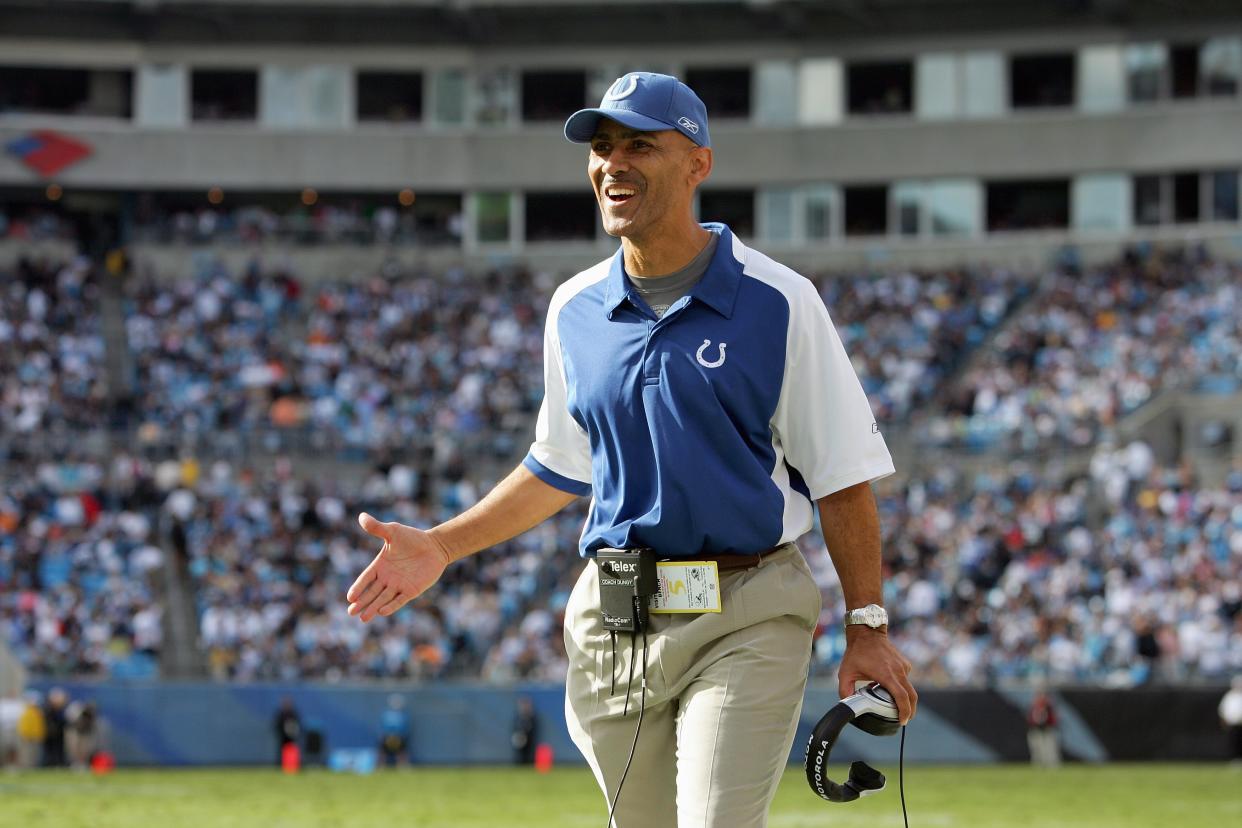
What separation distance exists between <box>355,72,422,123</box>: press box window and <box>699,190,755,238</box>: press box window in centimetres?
784

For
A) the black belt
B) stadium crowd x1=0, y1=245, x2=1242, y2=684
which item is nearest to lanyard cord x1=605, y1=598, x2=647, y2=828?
the black belt

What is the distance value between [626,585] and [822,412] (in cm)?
71

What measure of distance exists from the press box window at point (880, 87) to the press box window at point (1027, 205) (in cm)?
320

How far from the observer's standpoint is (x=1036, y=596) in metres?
30.9

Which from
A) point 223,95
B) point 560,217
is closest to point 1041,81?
point 560,217

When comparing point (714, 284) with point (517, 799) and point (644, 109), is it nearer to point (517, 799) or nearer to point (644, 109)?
point (644, 109)

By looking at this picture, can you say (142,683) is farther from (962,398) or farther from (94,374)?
(962,398)

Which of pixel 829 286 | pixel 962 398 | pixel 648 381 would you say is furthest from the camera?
pixel 829 286

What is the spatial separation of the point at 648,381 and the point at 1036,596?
26779 millimetres

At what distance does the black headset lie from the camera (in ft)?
16.3

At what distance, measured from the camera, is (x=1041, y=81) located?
46875 mm

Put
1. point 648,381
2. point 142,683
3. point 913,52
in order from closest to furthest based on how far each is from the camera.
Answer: point 648,381, point 142,683, point 913,52

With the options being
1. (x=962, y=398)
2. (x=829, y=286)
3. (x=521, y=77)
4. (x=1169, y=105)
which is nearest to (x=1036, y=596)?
(x=962, y=398)

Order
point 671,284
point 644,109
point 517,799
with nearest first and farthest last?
point 644,109
point 671,284
point 517,799
